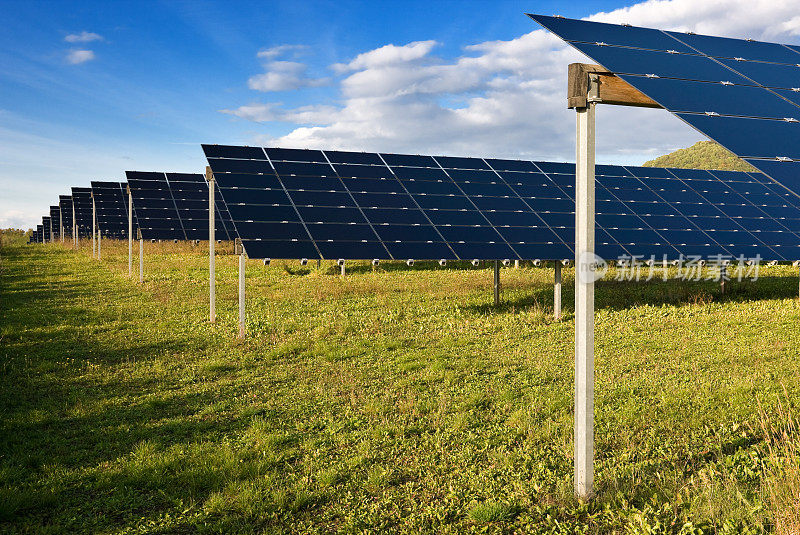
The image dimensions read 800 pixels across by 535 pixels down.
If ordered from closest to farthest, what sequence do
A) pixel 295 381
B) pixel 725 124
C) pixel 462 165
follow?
pixel 725 124 < pixel 295 381 < pixel 462 165

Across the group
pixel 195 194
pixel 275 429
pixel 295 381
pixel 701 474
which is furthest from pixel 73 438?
pixel 195 194

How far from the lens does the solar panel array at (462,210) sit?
15125mm

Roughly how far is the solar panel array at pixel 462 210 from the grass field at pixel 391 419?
2.09 metres

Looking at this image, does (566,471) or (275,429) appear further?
(275,429)

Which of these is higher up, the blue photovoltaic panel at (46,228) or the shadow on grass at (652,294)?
the blue photovoltaic panel at (46,228)

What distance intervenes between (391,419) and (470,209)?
1002 cm

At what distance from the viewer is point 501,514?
574 cm

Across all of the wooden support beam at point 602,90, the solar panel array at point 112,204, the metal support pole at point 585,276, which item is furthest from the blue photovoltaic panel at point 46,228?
the metal support pole at point 585,276

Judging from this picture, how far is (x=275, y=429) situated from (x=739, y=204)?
21108mm

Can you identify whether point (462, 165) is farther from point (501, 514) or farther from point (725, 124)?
point (501, 514)

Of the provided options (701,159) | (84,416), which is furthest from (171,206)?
(701,159)

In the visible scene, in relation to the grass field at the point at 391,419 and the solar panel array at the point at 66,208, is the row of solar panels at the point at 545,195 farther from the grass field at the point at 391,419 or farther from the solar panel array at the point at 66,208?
the solar panel array at the point at 66,208

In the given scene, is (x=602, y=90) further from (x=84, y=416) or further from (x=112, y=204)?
(x=112, y=204)

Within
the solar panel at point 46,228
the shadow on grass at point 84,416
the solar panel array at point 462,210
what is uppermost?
the solar panel at point 46,228
